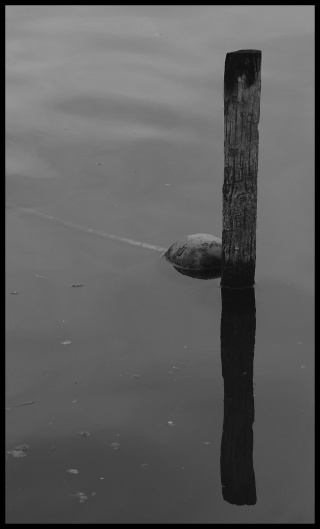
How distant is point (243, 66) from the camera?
28.7 ft

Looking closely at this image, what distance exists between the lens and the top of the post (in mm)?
8734

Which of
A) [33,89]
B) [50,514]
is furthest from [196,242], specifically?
[33,89]

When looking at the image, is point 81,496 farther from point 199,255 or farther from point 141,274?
point 199,255

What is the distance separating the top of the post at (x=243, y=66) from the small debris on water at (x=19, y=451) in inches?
142

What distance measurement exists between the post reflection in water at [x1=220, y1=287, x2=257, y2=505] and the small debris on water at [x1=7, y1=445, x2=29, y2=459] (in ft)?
4.65

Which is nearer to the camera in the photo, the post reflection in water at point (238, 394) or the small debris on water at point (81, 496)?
the small debris on water at point (81, 496)

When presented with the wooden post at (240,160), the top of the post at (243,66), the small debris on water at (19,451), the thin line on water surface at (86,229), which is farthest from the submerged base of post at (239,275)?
the small debris on water at (19,451)

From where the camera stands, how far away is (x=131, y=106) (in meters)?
14.3

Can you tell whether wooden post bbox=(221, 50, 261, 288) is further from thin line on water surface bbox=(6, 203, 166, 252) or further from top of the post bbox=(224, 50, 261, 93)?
thin line on water surface bbox=(6, 203, 166, 252)

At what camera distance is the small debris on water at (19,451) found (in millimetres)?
7328

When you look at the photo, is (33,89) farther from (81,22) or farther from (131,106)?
(81,22)

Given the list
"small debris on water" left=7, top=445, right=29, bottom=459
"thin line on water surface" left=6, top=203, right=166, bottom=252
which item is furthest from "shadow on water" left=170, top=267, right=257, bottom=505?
"small debris on water" left=7, top=445, right=29, bottom=459

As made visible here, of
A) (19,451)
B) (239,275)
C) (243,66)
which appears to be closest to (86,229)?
(239,275)

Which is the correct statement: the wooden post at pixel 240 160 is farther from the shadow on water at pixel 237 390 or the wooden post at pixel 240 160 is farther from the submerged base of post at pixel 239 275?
the shadow on water at pixel 237 390
